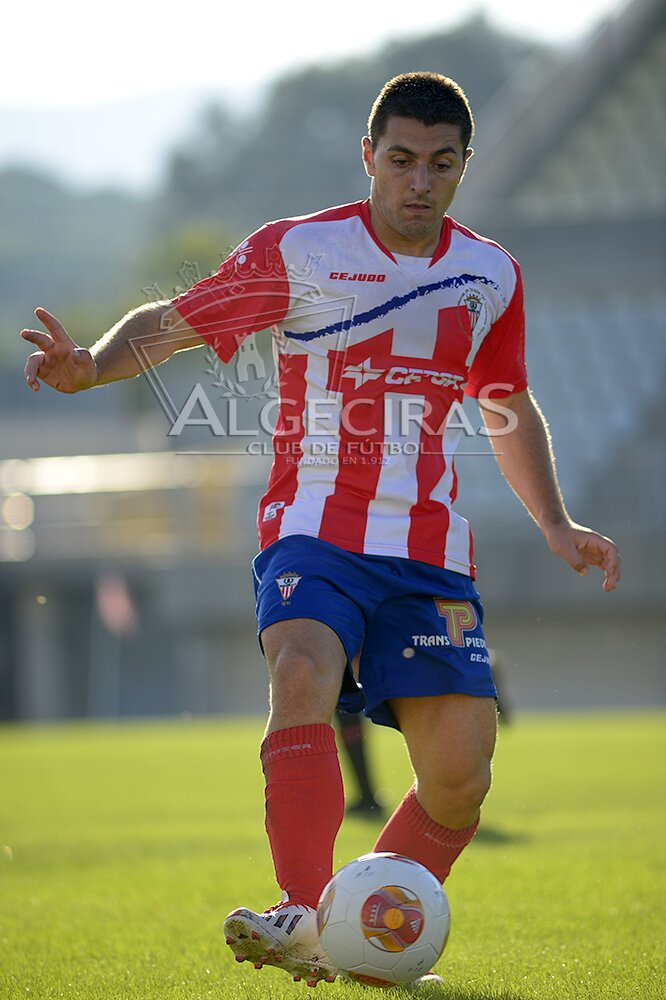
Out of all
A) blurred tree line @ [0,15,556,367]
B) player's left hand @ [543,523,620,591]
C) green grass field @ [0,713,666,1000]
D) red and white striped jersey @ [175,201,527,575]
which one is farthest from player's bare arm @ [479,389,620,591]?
blurred tree line @ [0,15,556,367]

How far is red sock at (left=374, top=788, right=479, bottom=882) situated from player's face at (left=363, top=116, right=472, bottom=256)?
1544 millimetres

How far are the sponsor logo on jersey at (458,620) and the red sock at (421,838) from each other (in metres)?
0.45

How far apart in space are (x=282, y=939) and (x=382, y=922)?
0.23 m

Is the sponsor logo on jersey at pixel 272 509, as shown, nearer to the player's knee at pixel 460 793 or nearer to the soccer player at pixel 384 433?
the soccer player at pixel 384 433

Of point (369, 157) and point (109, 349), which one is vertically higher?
point (369, 157)

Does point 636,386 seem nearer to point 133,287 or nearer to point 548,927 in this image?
point 548,927

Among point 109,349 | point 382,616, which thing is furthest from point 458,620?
point 109,349

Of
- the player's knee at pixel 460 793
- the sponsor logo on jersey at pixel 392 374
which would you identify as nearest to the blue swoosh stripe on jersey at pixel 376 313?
the sponsor logo on jersey at pixel 392 374

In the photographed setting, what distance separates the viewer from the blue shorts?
3920 mm

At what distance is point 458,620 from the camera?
4098 mm

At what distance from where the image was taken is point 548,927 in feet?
15.6

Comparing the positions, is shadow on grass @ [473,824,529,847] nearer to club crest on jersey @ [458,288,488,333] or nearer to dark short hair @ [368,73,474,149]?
club crest on jersey @ [458,288,488,333]

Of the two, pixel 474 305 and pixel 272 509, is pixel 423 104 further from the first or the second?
pixel 272 509

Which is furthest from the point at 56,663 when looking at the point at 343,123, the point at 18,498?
the point at 343,123
